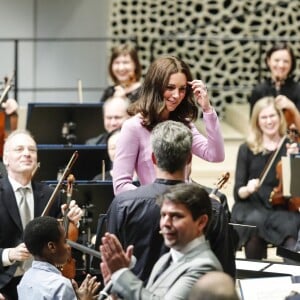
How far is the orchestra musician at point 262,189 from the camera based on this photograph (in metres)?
7.30

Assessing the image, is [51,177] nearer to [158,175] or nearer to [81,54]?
[158,175]

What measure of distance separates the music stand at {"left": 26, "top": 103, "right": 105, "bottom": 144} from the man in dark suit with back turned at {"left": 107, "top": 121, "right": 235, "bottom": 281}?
3579 mm

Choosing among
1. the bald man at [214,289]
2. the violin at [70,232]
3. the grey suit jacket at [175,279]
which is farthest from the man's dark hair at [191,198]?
the violin at [70,232]

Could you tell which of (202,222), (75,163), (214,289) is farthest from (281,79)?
(214,289)

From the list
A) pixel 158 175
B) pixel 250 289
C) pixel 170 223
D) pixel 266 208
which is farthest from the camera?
pixel 266 208

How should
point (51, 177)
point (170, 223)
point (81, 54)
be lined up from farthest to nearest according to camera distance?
1. point (81, 54)
2. point (51, 177)
3. point (170, 223)

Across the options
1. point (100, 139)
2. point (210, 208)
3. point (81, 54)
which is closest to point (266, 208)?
point (100, 139)

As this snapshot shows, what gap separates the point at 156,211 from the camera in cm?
412

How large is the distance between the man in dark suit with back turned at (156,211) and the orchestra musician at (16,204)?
4.73ft

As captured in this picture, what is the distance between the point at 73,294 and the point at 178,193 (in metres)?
1.00

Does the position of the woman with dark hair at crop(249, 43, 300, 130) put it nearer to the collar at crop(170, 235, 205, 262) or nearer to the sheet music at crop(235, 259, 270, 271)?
the sheet music at crop(235, 259, 270, 271)

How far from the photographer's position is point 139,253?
4.18m

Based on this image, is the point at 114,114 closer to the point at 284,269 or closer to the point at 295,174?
the point at 295,174

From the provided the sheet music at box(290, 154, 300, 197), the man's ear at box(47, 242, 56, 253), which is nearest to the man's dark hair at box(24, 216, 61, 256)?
the man's ear at box(47, 242, 56, 253)
